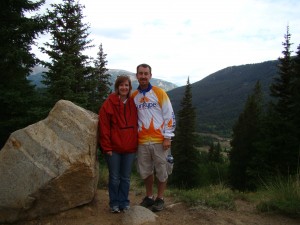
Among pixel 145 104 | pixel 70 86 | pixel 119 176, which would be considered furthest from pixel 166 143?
pixel 70 86

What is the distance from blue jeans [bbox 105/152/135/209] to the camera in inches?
194

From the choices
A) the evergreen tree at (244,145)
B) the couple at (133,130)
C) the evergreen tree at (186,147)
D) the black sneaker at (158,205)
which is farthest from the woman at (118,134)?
the evergreen tree at (186,147)

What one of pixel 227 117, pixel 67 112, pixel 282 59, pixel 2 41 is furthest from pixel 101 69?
pixel 227 117

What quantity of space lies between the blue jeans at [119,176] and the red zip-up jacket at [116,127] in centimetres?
15

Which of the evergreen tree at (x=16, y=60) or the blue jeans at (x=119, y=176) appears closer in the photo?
the blue jeans at (x=119, y=176)

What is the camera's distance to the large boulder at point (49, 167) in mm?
4480

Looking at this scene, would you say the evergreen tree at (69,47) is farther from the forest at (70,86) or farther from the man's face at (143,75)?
the man's face at (143,75)

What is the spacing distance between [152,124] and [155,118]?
0.36 feet

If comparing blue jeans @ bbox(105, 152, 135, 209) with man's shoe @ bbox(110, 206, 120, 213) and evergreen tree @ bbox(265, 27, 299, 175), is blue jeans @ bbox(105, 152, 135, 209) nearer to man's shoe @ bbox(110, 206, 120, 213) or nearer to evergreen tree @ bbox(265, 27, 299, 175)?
man's shoe @ bbox(110, 206, 120, 213)

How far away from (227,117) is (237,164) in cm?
17272

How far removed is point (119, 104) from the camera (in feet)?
16.1

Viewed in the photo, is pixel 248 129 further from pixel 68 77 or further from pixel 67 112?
pixel 67 112

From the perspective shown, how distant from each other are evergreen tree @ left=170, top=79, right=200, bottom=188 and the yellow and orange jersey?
24590 millimetres

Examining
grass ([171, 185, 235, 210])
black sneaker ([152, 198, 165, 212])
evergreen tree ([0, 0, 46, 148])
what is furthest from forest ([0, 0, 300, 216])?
black sneaker ([152, 198, 165, 212])
